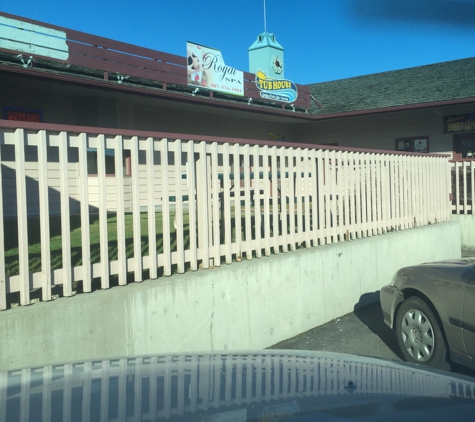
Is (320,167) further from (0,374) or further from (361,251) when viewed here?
(0,374)

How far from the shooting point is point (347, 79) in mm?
21906

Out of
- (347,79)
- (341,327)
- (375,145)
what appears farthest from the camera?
(347,79)

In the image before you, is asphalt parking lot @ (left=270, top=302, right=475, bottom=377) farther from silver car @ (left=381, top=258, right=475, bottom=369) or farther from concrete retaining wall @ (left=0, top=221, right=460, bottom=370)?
silver car @ (left=381, top=258, right=475, bottom=369)

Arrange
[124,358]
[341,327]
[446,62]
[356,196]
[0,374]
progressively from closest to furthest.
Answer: [0,374] < [124,358] < [341,327] < [356,196] < [446,62]

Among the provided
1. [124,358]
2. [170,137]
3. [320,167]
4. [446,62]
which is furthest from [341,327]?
[446,62]

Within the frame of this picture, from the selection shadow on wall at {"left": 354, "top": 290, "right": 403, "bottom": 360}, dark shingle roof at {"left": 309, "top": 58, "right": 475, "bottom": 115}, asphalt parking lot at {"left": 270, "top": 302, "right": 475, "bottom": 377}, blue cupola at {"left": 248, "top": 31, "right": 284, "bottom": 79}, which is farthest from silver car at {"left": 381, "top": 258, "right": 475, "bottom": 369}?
blue cupola at {"left": 248, "top": 31, "right": 284, "bottom": 79}

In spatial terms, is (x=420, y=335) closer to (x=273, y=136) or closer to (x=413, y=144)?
(x=413, y=144)

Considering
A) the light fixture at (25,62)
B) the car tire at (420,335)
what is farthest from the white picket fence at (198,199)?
the light fixture at (25,62)

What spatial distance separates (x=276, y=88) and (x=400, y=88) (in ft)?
14.7

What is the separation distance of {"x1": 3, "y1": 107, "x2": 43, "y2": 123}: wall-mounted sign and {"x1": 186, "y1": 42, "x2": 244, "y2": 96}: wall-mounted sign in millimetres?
4029

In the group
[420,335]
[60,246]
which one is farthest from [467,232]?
[60,246]

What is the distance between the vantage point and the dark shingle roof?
1664 cm

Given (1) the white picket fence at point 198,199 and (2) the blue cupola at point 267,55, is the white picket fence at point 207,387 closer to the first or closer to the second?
(1) the white picket fence at point 198,199

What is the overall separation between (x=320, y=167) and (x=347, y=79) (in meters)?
16.3
